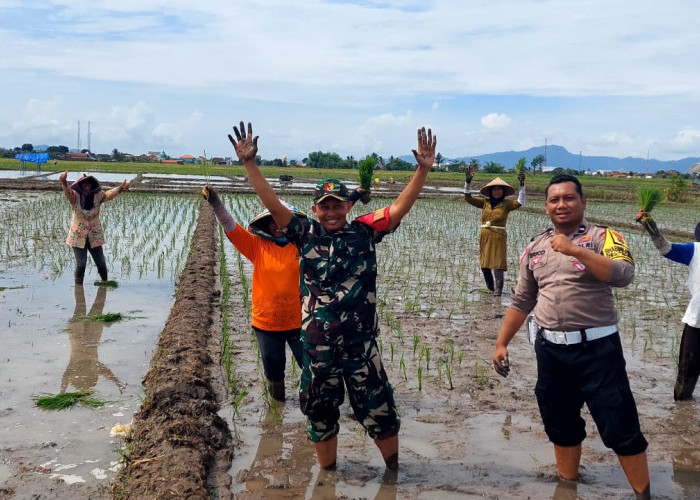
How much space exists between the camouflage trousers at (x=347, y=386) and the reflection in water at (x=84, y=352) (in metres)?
1.98

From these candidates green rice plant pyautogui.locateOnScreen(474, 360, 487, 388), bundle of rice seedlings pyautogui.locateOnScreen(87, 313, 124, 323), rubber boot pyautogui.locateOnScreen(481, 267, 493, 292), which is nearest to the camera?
green rice plant pyautogui.locateOnScreen(474, 360, 487, 388)

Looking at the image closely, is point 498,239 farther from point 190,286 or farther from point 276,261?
point 276,261

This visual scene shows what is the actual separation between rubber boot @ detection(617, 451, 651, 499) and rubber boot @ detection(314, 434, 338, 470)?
1394 mm

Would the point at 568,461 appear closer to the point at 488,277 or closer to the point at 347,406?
the point at 347,406

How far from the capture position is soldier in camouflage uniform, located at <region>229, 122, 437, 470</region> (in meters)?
3.27

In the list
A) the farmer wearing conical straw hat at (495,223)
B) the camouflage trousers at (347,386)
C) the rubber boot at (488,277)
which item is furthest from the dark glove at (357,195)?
the rubber boot at (488,277)

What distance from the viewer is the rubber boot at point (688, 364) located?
451 centimetres

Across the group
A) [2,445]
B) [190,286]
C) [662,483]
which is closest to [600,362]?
[662,483]

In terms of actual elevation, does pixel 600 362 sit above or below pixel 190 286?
above

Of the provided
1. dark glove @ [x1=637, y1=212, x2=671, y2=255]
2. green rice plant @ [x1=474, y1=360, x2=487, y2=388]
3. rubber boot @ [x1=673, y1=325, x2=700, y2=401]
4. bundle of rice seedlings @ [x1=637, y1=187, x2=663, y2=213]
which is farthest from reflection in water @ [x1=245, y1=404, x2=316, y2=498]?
rubber boot @ [x1=673, y1=325, x2=700, y2=401]

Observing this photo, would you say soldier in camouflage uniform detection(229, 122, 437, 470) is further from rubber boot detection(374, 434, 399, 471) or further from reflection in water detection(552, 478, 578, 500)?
reflection in water detection(552, 478, 578, 500)

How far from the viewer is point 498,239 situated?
7973 millimetres

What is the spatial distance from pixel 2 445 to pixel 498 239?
573cm

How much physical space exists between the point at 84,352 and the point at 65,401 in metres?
1.31
